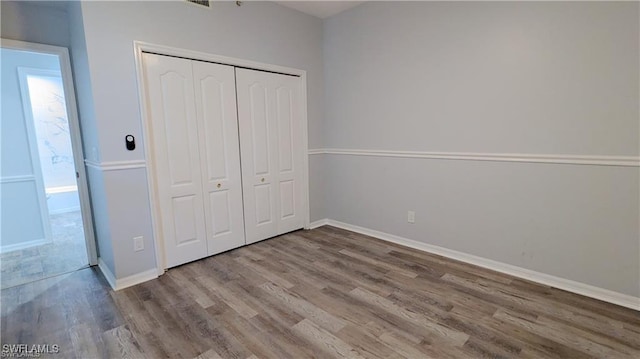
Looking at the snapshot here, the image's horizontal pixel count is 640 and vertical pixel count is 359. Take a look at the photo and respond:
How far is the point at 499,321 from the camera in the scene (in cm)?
195

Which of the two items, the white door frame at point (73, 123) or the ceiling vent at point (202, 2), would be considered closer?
the white door frame at point (73, 123)

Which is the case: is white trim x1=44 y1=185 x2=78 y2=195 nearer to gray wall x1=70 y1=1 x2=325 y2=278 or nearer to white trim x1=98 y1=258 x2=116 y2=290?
white trim x1=98 y1=258 x2=116 y2=290

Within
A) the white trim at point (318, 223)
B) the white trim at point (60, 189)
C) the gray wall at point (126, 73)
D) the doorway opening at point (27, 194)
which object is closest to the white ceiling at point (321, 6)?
the gray wall at point (126, 73)

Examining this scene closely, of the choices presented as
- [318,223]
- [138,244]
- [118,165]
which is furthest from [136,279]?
[318,223]

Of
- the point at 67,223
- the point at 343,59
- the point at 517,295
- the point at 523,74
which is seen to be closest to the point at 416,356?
the point at 517,295

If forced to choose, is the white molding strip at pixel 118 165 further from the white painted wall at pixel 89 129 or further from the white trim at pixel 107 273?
the white trim at pixel 107 273

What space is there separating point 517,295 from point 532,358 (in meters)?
0.72

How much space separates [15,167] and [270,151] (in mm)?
3073

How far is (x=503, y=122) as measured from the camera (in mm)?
2484

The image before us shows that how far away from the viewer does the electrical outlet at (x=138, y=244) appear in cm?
254

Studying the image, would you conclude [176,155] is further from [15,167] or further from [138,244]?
[15,167]

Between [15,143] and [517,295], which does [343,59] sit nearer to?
[517,295]

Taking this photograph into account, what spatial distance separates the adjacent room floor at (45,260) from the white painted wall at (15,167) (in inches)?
11.1

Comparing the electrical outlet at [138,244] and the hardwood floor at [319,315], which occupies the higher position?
the electrical outlet at [138,244]
